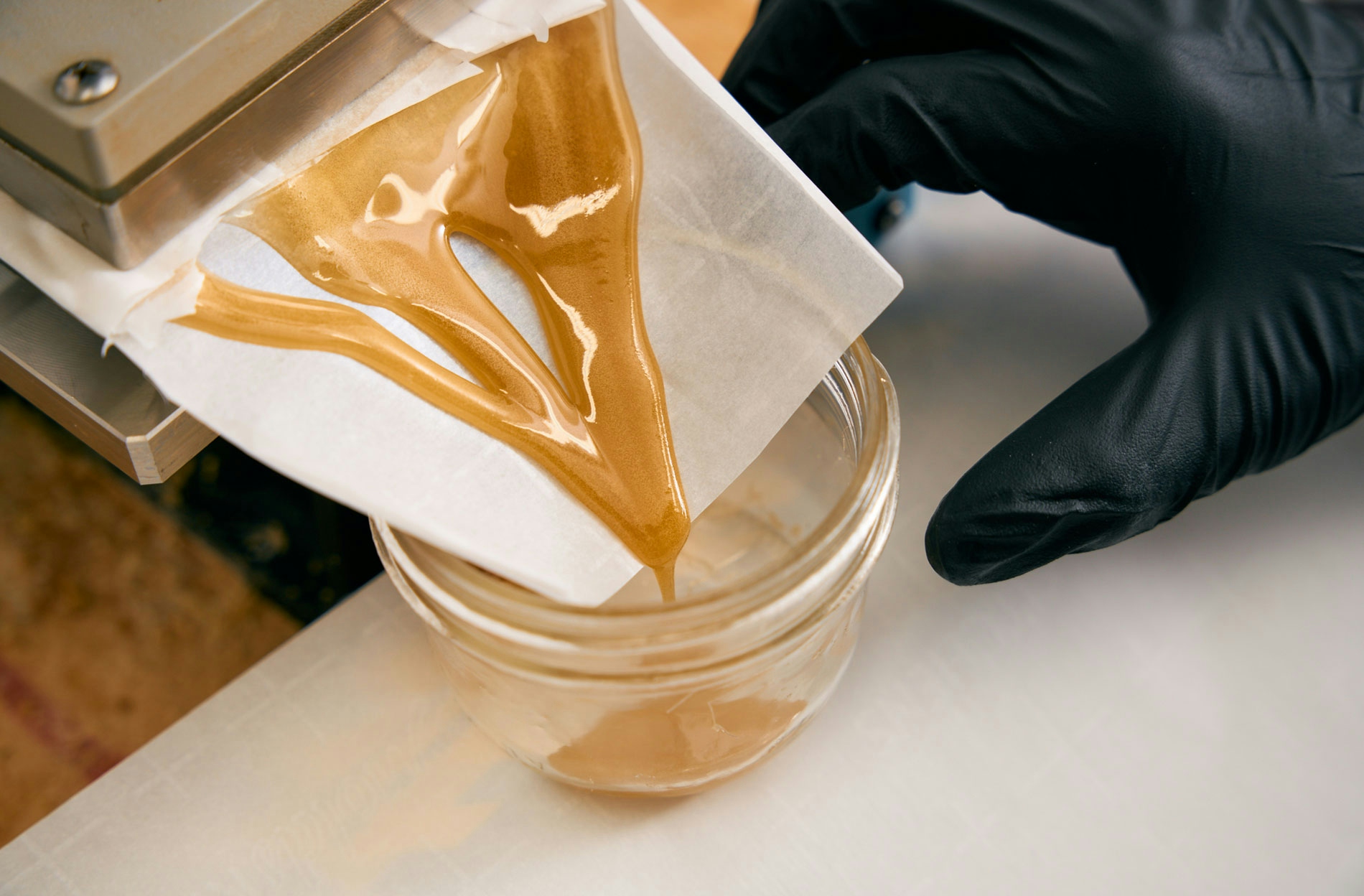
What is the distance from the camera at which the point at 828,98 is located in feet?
2.16

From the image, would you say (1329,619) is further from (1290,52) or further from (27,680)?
(27,680)

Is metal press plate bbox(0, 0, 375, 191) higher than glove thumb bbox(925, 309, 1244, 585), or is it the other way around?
metal press plate bbox(0, 0, 375, 191)

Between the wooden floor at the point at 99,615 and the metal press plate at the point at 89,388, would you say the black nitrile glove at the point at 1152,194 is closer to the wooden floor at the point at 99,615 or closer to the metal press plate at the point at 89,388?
the wooden floor at the point at 99,615

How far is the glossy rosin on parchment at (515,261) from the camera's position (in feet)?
1.47

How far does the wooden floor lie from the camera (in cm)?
79

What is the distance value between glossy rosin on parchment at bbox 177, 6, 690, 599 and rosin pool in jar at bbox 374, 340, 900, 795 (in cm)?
5

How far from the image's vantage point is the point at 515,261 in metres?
0.50

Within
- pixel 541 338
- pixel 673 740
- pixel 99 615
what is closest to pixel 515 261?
pixel 541 338

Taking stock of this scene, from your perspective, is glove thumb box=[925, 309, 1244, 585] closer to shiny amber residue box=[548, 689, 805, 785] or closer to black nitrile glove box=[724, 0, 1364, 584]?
black nitrile glove box=[724, 0, 1364, 584]

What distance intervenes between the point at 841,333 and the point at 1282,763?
356 mm

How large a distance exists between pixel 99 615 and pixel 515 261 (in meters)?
0.56

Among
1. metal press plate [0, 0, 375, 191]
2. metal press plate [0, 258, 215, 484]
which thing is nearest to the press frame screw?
metal press plate [0, 0, 375, 191]

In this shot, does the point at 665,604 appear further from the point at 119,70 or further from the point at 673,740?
the point at 119,70

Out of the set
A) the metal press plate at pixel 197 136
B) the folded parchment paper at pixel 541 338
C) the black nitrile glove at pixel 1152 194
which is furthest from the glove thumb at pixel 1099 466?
the metal press plate at pixel 197 136
